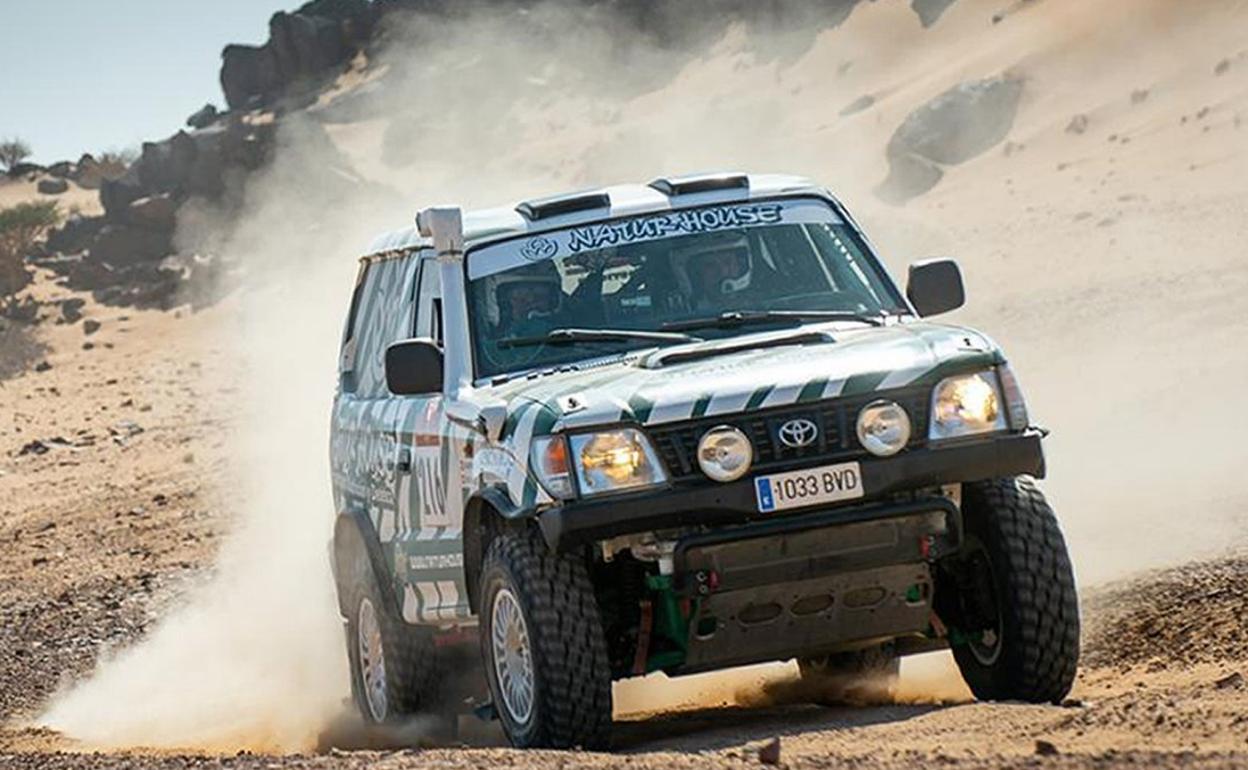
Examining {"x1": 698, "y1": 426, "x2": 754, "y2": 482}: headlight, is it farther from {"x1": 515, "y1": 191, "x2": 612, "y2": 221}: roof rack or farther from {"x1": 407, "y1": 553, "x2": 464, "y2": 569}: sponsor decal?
{"x1": 515, "y1": 191, "x2": 612, "y2": 221}: roof rack

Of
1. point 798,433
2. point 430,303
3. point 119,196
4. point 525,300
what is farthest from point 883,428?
point 119,196

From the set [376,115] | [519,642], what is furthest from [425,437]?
[376,115]

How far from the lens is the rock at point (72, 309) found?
5034 cm

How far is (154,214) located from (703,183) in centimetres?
5365

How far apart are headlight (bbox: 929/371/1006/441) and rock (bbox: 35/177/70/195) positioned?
74909 millimetres

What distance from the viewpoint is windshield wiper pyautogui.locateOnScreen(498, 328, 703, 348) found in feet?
26.9

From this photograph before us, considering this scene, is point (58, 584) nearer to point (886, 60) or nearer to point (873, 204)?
point (873, 204)

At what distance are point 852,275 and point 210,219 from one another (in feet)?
177

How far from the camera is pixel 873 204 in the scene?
4447 cm

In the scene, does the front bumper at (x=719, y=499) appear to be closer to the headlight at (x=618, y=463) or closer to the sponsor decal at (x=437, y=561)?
the headlight at (x=618, y=463)

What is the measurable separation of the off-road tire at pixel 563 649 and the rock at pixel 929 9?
5728 cm

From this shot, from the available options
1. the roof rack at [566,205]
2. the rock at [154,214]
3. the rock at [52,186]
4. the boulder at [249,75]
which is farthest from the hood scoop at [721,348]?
the boulder at [249,75]

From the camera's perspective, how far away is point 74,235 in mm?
62000

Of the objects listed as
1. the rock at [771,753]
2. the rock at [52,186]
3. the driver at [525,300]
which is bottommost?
the rock at [771,753]
